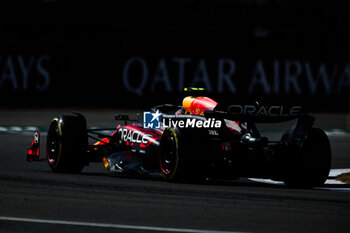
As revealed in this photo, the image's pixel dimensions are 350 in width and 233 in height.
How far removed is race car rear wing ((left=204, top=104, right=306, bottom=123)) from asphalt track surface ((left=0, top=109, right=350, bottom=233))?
2.75ft

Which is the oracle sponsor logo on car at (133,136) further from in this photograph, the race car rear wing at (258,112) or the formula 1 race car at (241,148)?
the race car rear wing at (258,112)

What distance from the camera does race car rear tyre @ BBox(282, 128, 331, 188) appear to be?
382 inches

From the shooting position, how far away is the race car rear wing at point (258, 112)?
9.62 m

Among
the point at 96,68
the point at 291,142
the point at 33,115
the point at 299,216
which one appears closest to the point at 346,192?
the point at 291,142

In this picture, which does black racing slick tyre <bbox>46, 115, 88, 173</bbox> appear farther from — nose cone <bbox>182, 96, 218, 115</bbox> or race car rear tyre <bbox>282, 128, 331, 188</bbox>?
race car rear tyre <bbox>282, 128, 331, 188</bbox>

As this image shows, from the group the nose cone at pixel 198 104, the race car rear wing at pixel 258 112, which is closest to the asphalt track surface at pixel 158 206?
the race car rear wing at pixel 258 112

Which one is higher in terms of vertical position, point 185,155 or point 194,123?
point 194,123

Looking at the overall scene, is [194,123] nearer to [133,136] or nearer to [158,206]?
[133,136]

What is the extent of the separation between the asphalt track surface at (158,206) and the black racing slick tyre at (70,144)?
204 mm

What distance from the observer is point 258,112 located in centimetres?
962

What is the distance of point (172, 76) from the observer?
2889cm

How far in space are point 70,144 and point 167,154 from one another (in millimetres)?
1615

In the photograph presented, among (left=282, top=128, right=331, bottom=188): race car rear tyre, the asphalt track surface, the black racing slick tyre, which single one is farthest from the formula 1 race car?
the black racing slick tyre

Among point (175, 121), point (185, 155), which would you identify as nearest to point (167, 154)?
point (185, 155)
